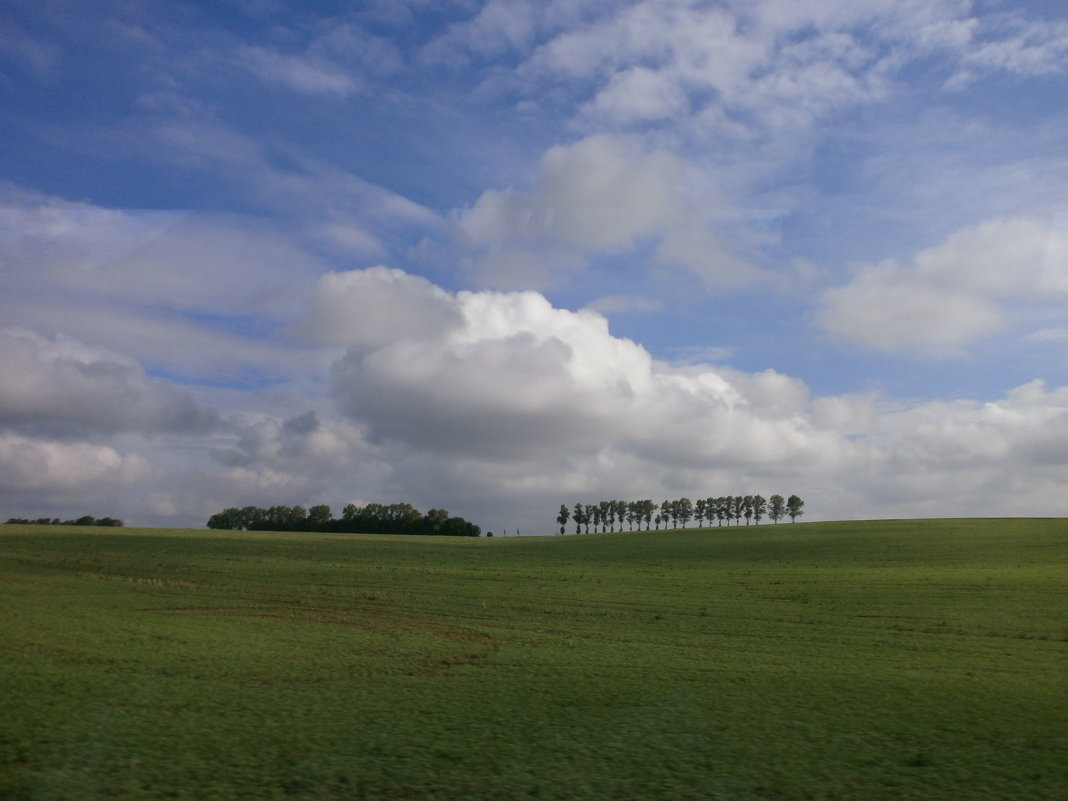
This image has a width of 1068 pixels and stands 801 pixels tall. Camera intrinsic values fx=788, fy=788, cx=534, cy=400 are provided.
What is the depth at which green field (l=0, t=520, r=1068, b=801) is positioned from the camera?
9.73m

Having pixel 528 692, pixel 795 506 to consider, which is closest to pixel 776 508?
pixel 795 506

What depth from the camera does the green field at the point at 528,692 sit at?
31.9 feet

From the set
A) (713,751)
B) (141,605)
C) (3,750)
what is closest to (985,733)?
(713,751)

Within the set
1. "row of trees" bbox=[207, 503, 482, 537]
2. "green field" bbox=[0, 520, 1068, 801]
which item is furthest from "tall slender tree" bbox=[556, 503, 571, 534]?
"green field" bbox=[0, 520, 1068, 801]

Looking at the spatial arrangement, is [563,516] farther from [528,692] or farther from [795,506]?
[528,692]

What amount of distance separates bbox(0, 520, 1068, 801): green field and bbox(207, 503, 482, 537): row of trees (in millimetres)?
110543

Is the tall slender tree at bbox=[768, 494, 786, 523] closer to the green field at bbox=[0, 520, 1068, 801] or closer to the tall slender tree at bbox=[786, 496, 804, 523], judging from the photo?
the tall slender tree at bbox=[786, 496, 804, 523]

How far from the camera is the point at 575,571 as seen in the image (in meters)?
50.3

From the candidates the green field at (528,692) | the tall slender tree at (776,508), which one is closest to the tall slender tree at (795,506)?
the tall slender tree at (776,508)

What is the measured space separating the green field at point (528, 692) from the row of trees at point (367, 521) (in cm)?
11054

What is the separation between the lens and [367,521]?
14800 cm

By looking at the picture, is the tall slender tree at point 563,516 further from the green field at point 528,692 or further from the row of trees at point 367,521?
the green field at point 528,692

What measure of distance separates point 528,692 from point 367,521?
453ft

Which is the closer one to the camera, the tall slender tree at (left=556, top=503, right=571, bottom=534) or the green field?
the green field
